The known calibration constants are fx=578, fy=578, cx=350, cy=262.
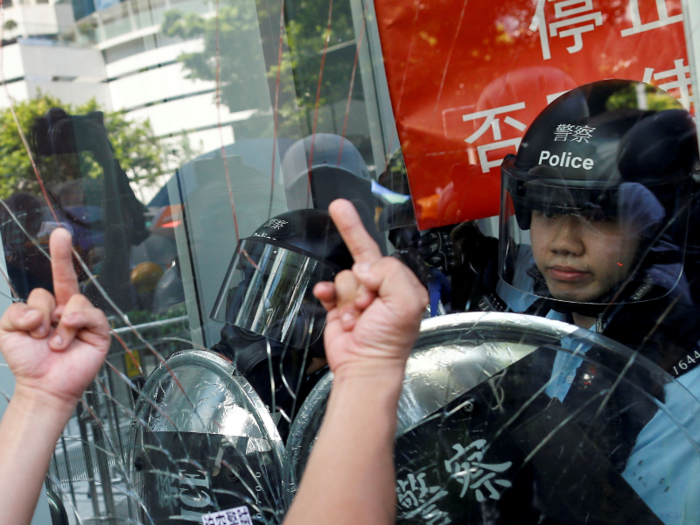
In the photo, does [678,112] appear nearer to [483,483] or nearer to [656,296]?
[656,296]

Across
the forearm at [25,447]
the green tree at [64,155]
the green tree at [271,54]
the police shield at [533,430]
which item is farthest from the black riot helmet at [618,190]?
the forearm at [25,447]

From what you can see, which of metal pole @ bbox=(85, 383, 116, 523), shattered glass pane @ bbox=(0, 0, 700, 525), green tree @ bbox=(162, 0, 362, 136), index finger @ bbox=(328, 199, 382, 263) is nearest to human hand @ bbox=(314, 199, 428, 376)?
index finger @ bbox=(328, 199, 382, 263)

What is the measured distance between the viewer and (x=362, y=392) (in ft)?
2.31

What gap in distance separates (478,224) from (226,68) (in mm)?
654

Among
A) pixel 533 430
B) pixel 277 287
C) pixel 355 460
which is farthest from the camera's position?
pixel 277 287

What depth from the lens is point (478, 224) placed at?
4.43ft

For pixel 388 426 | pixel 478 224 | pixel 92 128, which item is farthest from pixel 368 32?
pixel 388 426

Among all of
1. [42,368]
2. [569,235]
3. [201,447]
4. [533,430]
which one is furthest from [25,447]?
[569,235]

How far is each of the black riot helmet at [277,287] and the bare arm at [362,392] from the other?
19.6 inches

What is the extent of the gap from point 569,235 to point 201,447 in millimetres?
853

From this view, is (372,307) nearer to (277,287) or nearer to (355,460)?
(355,460)

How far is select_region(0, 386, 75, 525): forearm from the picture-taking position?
2.65 feet

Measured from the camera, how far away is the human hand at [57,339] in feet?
2.81

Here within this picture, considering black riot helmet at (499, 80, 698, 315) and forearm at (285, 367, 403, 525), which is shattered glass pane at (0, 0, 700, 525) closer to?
black riot helmet at (499, 80, 698, 315)
